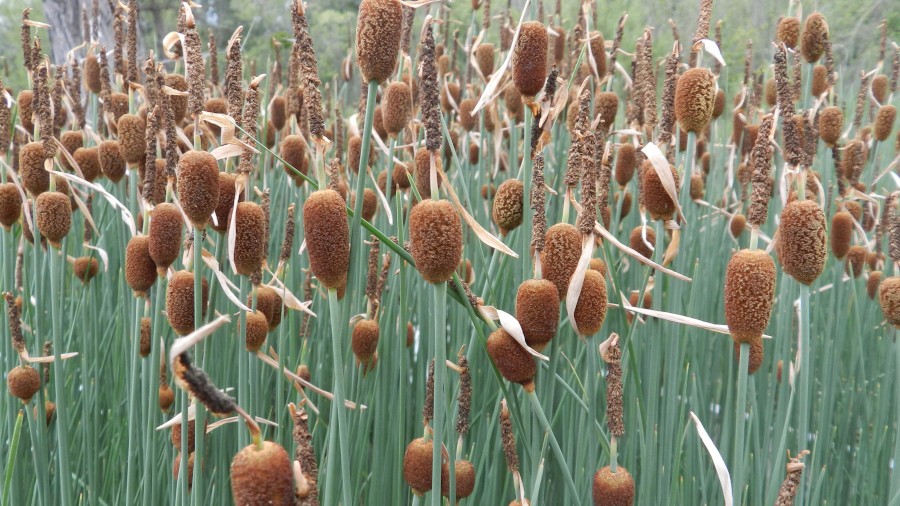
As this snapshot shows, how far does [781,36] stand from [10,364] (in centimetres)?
154

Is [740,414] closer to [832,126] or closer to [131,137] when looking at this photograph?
[131,137]

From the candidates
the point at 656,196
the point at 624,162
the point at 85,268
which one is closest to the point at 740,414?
the point at 656,196

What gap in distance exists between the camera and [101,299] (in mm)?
1642

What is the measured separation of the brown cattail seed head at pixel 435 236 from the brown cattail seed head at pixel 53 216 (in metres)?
0.59

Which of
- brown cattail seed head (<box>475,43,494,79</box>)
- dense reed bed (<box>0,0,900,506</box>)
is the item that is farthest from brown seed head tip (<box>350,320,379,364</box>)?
brown cattail seed head (<box>475,43,494,79</box>)

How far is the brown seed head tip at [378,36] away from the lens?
2.00 feet

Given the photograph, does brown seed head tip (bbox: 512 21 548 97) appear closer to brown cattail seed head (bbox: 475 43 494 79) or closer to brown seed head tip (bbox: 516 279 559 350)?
brown seed head tip (bbox: 516 279 559 350)

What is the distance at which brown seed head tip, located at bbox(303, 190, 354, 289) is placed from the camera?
1.88ft

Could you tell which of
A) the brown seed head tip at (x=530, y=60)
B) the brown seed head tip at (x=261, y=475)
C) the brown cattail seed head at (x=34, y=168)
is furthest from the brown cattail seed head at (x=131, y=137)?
the brown seed head tip at (x=261, y=475)

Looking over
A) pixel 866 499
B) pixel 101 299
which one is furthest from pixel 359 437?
pixel 866 499

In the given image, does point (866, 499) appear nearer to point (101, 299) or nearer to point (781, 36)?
point (781, 36)

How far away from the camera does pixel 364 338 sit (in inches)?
36.9

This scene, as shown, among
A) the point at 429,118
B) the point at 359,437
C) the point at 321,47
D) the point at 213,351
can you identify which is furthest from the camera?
the point at 321,47

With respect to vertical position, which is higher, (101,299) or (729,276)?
(729,276)
